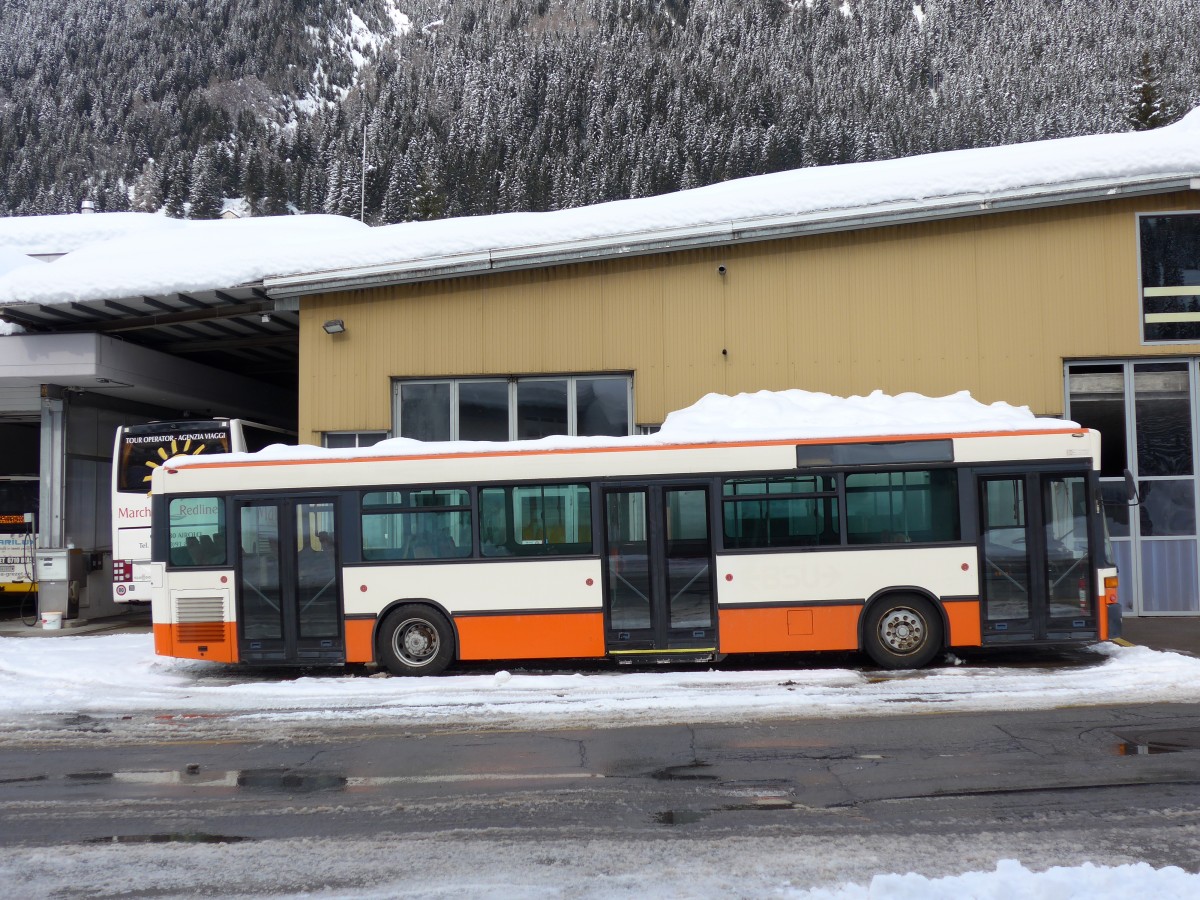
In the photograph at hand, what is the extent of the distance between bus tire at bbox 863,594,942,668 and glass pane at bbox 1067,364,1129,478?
625 cm

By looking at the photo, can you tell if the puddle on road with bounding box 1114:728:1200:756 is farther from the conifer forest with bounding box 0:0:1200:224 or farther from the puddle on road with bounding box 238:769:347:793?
the conifer forest with bounding box 0:0:1200:224

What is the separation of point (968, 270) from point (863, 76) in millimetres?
149396

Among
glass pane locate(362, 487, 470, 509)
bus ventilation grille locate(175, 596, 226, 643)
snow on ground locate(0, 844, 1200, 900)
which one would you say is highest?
glass pane locate(362, 487, 470, 509)

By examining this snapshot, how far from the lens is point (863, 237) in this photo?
54.1 ft

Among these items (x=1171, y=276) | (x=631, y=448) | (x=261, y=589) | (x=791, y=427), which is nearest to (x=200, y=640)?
(x=261, y=589)

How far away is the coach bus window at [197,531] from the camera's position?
12438mm

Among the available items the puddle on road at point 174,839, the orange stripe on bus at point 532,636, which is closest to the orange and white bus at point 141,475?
the orange stripe on bus at point 532,636

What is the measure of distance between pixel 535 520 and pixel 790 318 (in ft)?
21.2

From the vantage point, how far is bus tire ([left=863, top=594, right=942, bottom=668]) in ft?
38.9

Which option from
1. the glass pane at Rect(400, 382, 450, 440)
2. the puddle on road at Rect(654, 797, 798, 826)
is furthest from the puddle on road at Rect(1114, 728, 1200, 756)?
the glass pane at Rect(400, 382, 450, 440)

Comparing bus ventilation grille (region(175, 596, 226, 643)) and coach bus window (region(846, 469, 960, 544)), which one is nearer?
coach bus window (region(846, 469, 960, 544))

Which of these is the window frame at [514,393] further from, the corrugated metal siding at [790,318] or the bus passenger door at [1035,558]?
the bus passenger door at [1035,558]

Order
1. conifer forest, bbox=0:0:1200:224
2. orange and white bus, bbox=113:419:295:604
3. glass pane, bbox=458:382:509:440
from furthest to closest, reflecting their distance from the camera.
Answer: conifer forest, bbox=0:0:1200:224 → orange and white bus, bbox=113:419:295:604 → glass pane, bbox=458:382:509:440

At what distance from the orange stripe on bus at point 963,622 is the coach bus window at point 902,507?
78 cm
